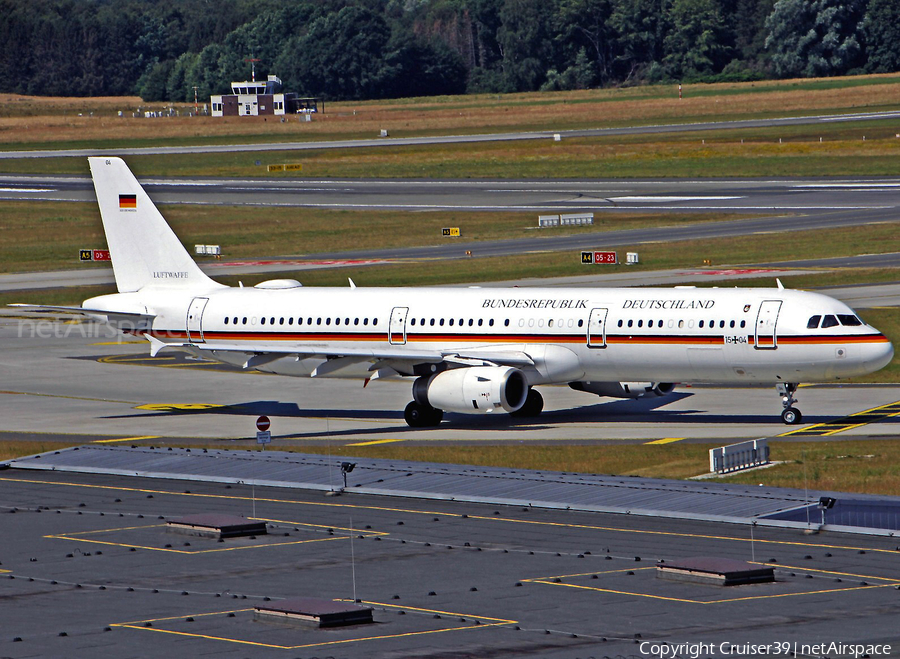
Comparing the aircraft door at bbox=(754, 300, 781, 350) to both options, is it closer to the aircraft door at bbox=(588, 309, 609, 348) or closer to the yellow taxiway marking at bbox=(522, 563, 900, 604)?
the aircraft door at bbox=(588, 309, 609, 348)

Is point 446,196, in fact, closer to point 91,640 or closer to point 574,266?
point 574,266

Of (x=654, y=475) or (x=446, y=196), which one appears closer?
(x=654, y=475)

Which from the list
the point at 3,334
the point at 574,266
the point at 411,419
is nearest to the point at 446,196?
the point at 574,266

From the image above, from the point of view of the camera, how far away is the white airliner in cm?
4912

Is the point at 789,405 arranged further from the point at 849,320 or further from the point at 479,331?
the point at 479,331

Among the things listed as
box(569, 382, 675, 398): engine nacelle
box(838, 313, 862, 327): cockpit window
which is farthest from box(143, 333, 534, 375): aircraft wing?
box(838, 313, 862, 327): cockpit window

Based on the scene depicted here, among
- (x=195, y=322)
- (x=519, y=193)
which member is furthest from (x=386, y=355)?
(x=519, y=193)

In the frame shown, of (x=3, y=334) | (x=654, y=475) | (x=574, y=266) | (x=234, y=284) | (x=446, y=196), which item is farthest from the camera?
(x=446, y=196)

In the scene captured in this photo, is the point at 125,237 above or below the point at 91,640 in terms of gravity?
above

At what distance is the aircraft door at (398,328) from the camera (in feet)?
179

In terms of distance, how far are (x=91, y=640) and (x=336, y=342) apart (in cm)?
3513

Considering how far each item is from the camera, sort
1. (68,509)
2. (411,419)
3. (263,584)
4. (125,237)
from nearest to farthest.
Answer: (263,584) → (68,509) → (411,419) → (125,237)

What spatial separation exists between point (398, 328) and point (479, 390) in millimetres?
5825

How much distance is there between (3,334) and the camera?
266ft
